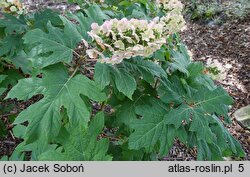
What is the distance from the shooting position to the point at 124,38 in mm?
1848

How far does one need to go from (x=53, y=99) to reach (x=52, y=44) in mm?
357

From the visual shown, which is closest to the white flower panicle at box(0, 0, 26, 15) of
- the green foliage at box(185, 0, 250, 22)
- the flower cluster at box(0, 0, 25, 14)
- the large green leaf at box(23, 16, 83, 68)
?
the flower cluster at box(0, 0, 25, 14)

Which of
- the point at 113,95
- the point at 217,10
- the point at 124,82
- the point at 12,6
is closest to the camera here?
the point at 124,82

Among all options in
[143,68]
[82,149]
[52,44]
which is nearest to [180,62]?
[143,68]

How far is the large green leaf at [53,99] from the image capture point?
1765mm

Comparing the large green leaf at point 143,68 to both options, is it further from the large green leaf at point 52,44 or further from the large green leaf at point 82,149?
the large green leaf at point 82,149

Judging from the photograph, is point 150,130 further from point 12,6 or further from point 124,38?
point 12,6

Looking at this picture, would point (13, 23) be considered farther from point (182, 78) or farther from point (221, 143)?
point (221, 143)

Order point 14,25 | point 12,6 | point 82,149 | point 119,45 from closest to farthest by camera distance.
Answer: point 82,149
point 119,45
point 14,25
point 12,6

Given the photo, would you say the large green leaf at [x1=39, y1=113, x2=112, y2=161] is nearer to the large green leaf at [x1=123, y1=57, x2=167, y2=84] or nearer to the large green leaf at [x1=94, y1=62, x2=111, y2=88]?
the large green leaf at [x1=94, y1=62, x2=111, y2=88]

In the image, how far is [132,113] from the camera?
2203 millimetres

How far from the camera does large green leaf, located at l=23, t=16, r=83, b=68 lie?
192 cm

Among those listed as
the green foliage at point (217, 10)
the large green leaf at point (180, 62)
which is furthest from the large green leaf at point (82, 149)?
the green foliage at point (217, 10)
